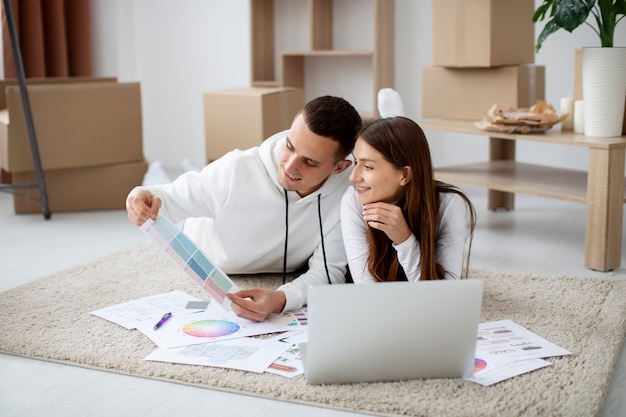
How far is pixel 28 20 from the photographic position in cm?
389

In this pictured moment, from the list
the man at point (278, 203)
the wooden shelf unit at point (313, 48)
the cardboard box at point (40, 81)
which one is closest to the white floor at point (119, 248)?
the man at point (278, 203)

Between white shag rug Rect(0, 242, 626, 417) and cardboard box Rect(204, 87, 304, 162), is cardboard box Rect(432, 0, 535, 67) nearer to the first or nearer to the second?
cardboard box Rect(204, 87, 304, 162)

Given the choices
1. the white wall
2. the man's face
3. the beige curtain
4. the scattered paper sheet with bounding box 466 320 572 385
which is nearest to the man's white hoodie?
the man's face

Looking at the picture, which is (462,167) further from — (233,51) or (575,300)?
(233,51)

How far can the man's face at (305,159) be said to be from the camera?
1.90m

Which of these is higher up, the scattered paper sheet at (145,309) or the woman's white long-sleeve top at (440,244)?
the woman's white long-sleeve top at (440,244)

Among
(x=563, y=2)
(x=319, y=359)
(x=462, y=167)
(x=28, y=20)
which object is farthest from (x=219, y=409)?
(x=28, y=20)

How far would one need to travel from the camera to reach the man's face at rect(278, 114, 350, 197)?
6.23ft

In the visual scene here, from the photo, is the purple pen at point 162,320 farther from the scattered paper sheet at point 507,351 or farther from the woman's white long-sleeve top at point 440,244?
the scattered paper sheet at point 507,351

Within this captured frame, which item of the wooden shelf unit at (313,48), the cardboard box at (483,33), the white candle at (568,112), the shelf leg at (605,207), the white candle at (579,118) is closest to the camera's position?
the shelf leg at (605,207)

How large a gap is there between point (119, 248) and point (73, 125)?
777 mm

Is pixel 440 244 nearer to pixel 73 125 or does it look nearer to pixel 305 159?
pixel 305 159

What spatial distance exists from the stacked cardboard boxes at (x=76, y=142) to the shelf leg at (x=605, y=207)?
1.91 metres

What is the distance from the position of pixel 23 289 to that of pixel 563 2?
5.88ft
